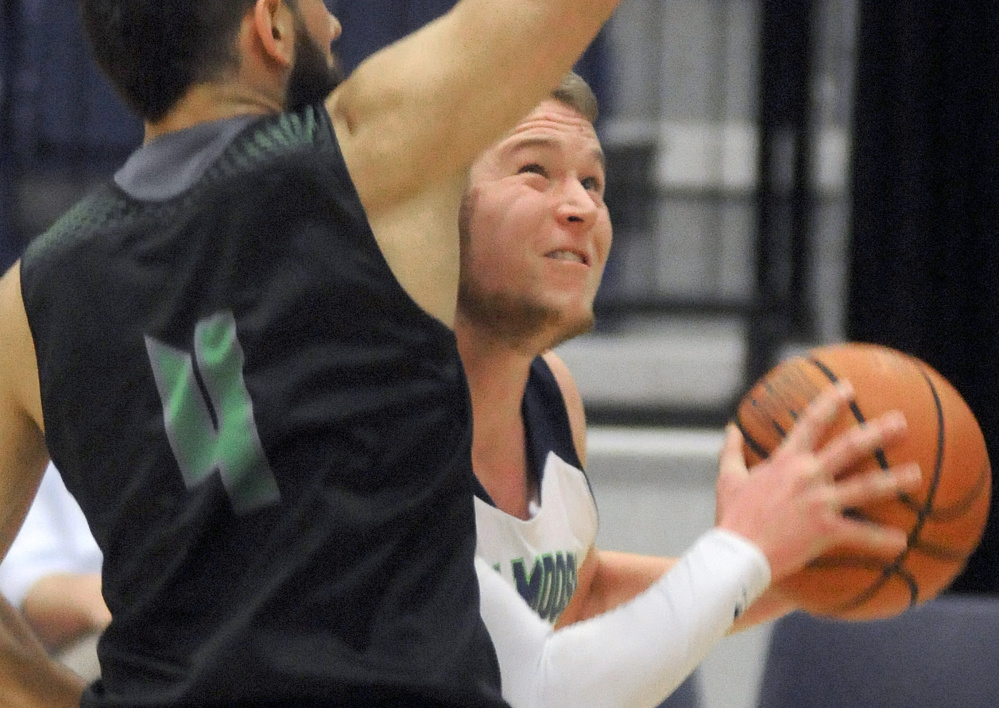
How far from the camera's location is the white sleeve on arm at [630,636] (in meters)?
1.24

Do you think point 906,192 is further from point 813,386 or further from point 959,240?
point 813,386

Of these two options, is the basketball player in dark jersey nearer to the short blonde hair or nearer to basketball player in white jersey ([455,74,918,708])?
basketball player in white jersey ([455,74,918,708])

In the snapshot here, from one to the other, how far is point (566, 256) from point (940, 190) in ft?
5.56

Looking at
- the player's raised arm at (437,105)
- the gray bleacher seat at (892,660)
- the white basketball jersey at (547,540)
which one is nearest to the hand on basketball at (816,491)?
the white basketball jersey at (547,540)

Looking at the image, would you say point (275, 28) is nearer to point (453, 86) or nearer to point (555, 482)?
point (453, 86)

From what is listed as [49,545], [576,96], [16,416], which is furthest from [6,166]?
[16,416]

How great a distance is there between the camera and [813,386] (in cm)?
139

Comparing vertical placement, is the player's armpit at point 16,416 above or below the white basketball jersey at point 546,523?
above

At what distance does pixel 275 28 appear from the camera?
115 cm

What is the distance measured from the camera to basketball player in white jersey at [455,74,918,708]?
49.2 inches

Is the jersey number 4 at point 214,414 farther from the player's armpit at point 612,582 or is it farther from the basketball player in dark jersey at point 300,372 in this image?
the player's armpit at point 612,582

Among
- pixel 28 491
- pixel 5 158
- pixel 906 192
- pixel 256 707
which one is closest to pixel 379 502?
pixel 256 707

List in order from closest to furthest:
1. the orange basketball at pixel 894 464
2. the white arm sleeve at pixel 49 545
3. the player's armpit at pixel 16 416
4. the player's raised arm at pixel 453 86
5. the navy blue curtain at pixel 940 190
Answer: the player's raised arm at pixel 453 86, the player's armpit at pixel 16 416, the orange basketball at pixel 894 464, the white arm sleeve at pixel 49 545, the navy blue curtain at pixel 940 190

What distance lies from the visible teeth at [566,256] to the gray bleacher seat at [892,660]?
991mm
